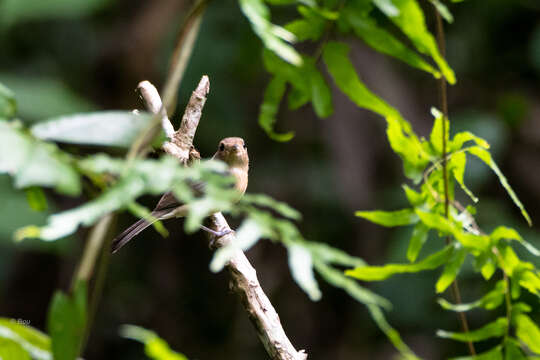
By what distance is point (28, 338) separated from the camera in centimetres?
83

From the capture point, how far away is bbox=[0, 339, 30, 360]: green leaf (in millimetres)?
807

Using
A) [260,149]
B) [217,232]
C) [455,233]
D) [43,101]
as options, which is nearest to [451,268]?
[455,233]

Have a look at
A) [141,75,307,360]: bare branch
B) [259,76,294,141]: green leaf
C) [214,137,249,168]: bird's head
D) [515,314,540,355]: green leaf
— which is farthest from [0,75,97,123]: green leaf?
[515,314,540,355]: green leaf

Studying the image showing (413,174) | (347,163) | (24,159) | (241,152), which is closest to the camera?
(24,159)

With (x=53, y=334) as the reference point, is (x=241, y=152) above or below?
above

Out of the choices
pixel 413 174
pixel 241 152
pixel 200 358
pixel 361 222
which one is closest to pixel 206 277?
pixel 200 358

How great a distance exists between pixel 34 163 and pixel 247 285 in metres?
0.78

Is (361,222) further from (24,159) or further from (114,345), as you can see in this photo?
(24,159)

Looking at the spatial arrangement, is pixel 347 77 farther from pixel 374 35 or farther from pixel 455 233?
pixel 455 233

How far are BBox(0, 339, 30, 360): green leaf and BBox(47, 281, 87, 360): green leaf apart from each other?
10 centimetres

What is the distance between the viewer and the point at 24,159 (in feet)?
2.29

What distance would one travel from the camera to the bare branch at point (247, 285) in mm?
1320

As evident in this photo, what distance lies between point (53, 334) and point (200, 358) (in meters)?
5.01

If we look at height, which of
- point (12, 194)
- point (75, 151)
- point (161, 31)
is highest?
point (161, 31)
